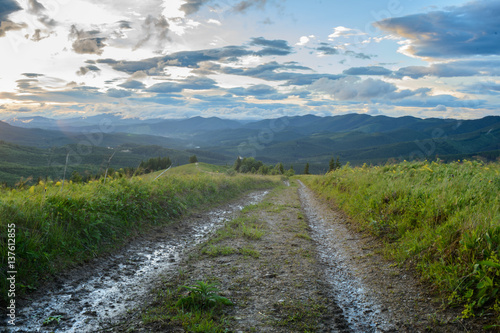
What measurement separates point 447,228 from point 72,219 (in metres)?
8.61

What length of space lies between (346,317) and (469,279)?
207cm

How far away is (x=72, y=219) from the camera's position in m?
6.78

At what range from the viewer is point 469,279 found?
4.39m

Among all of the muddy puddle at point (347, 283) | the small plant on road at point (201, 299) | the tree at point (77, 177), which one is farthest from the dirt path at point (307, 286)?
the tree at point (77, 177)

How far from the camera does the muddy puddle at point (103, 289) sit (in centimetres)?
405

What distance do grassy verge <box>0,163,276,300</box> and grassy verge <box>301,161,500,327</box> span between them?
7147mm

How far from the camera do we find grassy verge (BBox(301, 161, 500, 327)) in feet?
13.9

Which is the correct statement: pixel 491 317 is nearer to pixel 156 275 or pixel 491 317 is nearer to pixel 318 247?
pixel 318 247

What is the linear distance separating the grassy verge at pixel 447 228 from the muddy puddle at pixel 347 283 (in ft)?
3.19

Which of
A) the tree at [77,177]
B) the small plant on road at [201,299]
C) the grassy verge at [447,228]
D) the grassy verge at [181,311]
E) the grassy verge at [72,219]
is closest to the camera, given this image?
the grassy verge at [181,311]

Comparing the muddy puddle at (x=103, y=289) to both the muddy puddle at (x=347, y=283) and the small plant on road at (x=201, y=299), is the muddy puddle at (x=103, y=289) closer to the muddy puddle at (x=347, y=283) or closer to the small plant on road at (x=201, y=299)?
the small plant on road at (x=201, y=299)

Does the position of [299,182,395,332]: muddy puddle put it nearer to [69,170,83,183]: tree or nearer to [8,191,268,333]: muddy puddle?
[8,191,268,333]: muddy puddle

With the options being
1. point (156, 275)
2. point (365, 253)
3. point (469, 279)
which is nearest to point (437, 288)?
Answer: point (469, 279)

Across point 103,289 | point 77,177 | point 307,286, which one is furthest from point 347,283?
point 77,177
